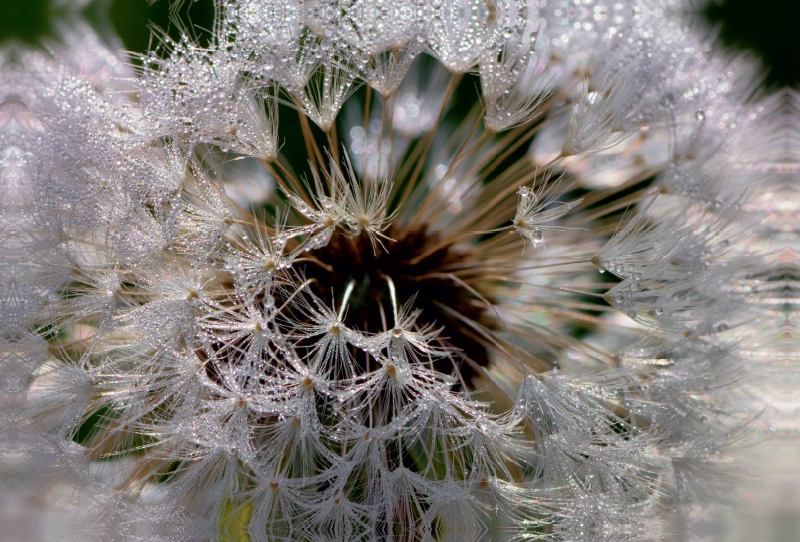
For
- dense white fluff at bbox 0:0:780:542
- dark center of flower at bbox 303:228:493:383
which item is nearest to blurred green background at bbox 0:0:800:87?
dense white fluff at bbox 0:0:780:542

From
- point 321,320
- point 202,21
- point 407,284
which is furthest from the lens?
point 202,21

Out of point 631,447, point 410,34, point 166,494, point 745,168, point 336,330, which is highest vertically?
point 410,34

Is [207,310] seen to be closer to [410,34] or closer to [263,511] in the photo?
[263,511]

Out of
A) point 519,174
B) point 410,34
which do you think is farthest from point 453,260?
point 410,34

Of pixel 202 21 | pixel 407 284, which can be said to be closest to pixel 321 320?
pixel 407 284

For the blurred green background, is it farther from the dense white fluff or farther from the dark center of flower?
the dark center of flower

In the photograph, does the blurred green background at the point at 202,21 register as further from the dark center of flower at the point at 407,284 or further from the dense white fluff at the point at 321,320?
the dark center of flower at the point at 407,284

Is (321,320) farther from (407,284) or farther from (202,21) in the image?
(202,21)

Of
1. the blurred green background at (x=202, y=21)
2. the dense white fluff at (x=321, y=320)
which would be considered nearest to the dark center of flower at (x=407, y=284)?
the dense white fluff at (x=321, y=320)
